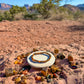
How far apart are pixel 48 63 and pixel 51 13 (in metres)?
9.55

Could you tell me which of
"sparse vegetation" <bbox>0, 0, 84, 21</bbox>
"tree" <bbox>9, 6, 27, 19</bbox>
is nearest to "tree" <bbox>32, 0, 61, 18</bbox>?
"sparse vegetation" <bbox>0, 0, 84, 21</bbox>

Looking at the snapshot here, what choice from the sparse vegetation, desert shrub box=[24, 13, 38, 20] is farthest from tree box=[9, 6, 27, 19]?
desert shrub box=[24, 13, 38, 20]

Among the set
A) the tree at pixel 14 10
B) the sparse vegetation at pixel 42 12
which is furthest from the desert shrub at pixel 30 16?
the tree at pixel 14 10

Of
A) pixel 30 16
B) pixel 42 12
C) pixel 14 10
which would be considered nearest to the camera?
pixel 14 10

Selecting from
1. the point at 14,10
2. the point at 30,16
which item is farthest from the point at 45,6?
the point at 14,10

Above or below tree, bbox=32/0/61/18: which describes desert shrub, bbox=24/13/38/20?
below

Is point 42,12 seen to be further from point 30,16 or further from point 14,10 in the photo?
point 14,10

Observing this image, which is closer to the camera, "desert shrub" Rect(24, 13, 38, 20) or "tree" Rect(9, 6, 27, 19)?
"tree" Rect(9, 6, 27, 19)

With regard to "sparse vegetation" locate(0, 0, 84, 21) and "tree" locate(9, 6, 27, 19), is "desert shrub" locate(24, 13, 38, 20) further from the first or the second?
"tree" locate(9, 6, 27, 19)

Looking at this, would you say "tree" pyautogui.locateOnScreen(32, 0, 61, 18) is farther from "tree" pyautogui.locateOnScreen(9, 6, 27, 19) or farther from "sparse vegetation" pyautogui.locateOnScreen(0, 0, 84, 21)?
"tree" pyautogui.locateOnScreen(9, 6, 27, 19)

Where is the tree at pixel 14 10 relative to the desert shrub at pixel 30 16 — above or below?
above

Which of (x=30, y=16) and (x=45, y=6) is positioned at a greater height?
(x=45, y=6)

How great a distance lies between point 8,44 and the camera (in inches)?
163

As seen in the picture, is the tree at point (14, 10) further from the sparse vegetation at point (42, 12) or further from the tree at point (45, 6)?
the tree at point (45, 6)
